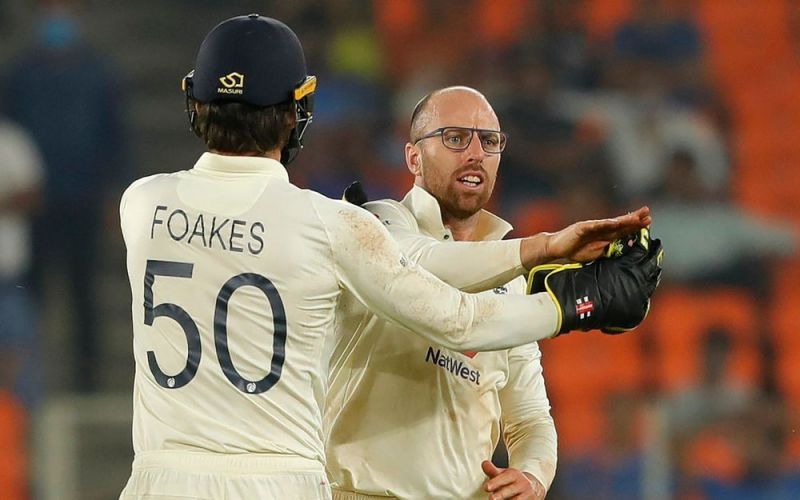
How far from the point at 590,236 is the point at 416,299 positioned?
1.54ft

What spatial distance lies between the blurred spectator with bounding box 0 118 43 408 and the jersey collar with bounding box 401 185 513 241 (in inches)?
174

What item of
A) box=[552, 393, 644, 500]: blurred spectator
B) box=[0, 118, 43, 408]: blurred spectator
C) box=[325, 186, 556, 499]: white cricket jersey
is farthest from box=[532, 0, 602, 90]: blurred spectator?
box=[325, 186, 556, 499]: white cricket jersey

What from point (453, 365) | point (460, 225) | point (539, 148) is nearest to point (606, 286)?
point (453, 365)

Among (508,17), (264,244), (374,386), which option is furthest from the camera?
(508,17)

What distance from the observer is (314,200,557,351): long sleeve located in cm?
281

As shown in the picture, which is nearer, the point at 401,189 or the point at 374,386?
the point at 374,386

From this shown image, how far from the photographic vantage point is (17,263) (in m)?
7.77

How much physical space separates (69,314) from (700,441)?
3573 millimetres

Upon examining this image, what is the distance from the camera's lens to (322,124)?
8102mm

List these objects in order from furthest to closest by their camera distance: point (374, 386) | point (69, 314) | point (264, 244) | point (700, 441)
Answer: point (69, 314) → point (700, 441) → point (374, 386) → point (264, 244)

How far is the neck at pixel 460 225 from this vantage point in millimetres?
3736

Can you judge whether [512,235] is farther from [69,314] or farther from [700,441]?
[69,314]

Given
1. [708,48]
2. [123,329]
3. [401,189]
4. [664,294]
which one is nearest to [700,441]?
[664,294]

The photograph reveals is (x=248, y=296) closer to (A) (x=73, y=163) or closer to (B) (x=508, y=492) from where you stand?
(B) (x=508, y=492)
